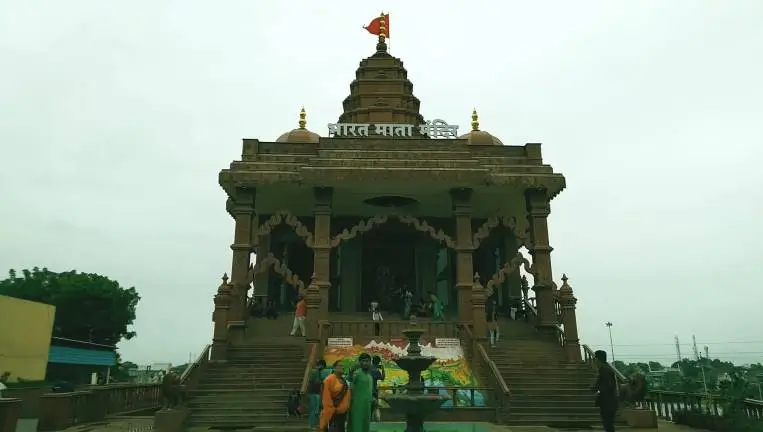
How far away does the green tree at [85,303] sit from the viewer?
54062 mm

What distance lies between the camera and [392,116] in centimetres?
3133

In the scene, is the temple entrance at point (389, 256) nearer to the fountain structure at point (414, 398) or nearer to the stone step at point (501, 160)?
the stone step at point (501, 160)

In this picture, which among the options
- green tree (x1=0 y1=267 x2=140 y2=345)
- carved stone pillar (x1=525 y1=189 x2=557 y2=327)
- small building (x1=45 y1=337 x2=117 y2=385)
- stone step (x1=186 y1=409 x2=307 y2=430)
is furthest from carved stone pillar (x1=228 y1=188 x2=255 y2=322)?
green tree (x1=0 y1=267 x2=140 y2=345)

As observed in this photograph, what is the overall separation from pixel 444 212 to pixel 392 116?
7.28 metres

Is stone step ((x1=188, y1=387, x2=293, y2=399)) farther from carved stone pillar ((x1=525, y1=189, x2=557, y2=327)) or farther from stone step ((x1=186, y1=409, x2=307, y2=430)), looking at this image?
carved stone pillar ((x1=525, y1=189, x2=557, y2=327))

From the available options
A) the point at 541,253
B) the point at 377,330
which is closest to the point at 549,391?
the point at 377,330

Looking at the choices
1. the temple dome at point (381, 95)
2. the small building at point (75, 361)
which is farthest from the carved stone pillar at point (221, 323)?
the small building at point (75, 361)

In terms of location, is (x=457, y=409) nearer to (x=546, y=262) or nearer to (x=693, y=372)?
(x=546, y=262)

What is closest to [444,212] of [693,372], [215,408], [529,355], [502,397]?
[529,355]

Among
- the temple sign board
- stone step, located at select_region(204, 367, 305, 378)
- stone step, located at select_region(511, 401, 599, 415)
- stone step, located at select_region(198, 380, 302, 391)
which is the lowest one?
stone step, located at select_region(511, 401, 599, 415)

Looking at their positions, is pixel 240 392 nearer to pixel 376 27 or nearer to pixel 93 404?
pixel 93 404

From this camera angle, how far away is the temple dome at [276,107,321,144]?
104 ft

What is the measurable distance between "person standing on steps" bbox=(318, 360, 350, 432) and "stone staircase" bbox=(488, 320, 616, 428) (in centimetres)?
789

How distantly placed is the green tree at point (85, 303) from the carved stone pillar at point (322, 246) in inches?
1634
